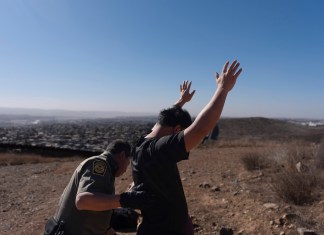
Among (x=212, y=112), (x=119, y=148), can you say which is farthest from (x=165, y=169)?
(x=119, y=148)

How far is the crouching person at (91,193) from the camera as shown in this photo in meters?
2.74

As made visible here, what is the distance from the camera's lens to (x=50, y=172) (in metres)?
15.0

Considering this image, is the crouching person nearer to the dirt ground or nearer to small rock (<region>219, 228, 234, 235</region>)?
small rock (<region>219, 228, 234, 235</region>)

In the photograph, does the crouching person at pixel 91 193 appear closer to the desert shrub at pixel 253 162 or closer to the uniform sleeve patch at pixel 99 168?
the uniform sleeve patch at pixel 99 168

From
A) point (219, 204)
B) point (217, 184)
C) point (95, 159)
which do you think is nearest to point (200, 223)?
point (219, 204)

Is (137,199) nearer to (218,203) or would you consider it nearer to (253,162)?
(218,203)

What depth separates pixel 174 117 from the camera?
2.67 m

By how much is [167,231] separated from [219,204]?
4436 millimetres

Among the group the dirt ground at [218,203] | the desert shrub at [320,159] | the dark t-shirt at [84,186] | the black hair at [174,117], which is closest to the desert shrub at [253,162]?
the dirt ground at [218,203]

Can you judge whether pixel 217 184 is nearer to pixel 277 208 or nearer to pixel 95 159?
pixel 277 208

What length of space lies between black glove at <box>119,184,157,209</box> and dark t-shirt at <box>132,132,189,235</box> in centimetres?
4

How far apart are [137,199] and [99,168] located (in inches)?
18.7

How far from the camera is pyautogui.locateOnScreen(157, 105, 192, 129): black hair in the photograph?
2.67 meters

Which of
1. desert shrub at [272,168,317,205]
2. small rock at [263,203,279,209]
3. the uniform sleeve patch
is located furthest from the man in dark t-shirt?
desert shrub at [272,168,317,205]
